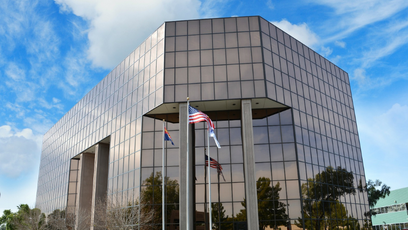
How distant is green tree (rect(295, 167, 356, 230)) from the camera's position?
3438 cm

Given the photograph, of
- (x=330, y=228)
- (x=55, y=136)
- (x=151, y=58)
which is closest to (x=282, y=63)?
(x=151, y=58)

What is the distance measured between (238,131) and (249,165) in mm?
4996

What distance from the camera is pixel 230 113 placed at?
37719 mm

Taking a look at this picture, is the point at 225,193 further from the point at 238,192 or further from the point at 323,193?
the point at 323,193

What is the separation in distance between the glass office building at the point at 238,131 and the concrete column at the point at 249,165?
10 centimetres

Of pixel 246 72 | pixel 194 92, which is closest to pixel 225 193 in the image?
pixel 194 92

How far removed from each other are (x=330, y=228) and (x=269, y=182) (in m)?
8.79

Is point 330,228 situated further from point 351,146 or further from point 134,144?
point 134,144

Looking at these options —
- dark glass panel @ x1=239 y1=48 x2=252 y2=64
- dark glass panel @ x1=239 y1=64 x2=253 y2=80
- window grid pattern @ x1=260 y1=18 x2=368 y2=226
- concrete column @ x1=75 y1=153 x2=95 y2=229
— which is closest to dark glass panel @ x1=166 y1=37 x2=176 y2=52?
dark glass panel @ x1=239 y1=48 x2=252 y2=64

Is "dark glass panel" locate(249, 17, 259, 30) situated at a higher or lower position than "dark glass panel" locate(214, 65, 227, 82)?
higher

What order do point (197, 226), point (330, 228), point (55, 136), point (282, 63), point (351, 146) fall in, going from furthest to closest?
point (55, 136) → point (351, 146) → point (282, 63) → point (330, 228) → point (197, 226)

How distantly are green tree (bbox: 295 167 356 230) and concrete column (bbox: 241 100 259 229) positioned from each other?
5.03 meters

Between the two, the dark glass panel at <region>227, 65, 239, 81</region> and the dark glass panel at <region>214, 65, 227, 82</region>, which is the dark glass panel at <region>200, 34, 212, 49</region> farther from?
the dark glass panel at <region>227, 65, 239, 81</region>

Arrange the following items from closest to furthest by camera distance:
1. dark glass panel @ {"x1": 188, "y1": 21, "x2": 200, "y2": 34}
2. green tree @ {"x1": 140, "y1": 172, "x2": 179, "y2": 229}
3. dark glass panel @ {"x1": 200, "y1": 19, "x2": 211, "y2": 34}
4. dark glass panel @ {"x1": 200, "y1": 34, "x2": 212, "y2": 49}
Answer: green tree @ {"x1": 140, "y1": 172, "x2": 179, "y2": 229}
dark glass panel @ {"x1": 200, "y1": 34, "x2": 212, "y2": 49}
dark glass panel @ {"x1": 200, "y1": 19, "x2": 211, "y2": 34}
dark glass panel @ {"x1": 188, "y1": 21, "x2": 200, "y2": 34}
